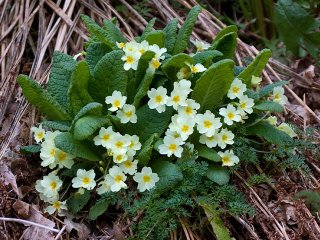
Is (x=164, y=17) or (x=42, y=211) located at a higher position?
(x=164, y=17)

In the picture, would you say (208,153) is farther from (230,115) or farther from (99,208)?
(99,208)

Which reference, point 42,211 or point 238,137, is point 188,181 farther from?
point 42,211

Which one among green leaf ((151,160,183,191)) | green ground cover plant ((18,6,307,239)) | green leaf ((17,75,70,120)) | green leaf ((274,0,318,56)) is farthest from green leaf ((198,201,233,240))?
green leaf ((274,0,318,56))

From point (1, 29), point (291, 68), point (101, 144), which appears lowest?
point (291, 68)

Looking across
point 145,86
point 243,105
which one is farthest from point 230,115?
point 145,86

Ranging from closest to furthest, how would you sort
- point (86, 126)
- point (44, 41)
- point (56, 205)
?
point (86, 126), point (56, 205), point (44, 41)

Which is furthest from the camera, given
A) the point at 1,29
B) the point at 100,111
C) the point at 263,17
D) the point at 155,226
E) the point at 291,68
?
the point at 263,17

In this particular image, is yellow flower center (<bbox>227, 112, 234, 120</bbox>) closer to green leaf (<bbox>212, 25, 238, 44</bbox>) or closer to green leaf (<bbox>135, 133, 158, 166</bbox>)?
green leaf (<bbox>135, 133, 158, 166</bbox>)

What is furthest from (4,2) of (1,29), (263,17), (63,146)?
(263,17)
